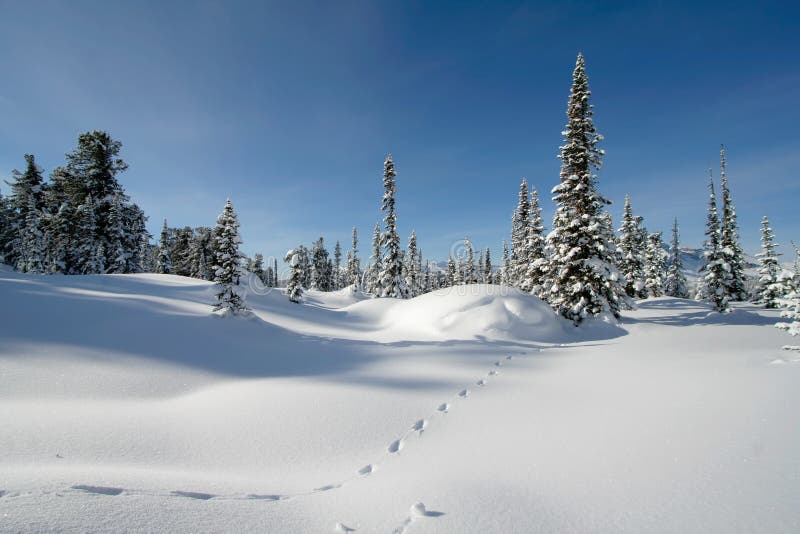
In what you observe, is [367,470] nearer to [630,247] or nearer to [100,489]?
[100,489]

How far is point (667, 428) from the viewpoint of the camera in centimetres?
471

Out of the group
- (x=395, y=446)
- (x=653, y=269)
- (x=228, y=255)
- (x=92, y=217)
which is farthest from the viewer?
(x=653, y=269)

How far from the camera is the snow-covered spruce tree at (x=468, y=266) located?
214 ft

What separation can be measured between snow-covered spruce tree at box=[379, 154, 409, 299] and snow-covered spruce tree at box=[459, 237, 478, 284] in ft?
105

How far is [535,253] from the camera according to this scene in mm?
32625

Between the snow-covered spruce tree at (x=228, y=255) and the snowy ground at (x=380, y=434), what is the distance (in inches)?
142

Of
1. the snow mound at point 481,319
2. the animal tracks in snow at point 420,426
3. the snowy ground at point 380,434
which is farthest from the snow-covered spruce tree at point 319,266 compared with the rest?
the animal tracks in snow at point 420,426

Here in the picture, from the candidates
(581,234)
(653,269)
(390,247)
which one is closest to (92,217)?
(390,247)

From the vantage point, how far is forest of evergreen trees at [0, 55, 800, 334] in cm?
A: 1914

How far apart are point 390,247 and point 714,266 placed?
30.6m

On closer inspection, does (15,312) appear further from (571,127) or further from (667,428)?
(571,127)

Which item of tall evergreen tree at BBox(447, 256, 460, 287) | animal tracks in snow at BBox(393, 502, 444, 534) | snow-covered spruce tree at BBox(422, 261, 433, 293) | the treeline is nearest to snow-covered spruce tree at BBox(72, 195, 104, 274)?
the treeline

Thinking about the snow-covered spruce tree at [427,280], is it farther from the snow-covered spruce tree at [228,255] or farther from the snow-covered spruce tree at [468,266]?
the snow-covered spruce tree at [228,255]

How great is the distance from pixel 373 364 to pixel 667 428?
24.3ft
